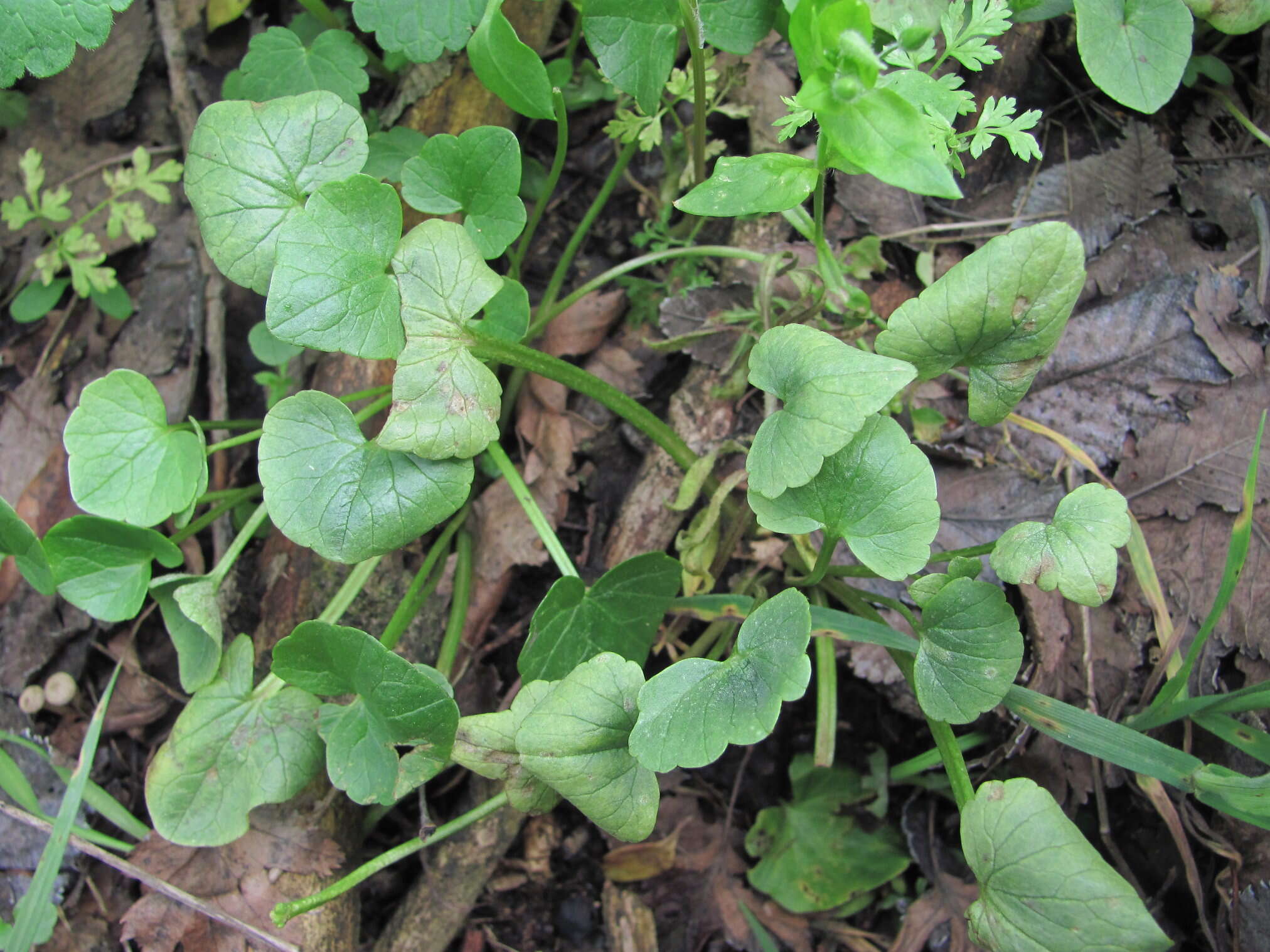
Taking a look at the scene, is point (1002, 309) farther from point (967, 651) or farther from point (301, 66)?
point (301, 66)

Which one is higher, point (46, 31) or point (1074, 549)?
point (46, 31)

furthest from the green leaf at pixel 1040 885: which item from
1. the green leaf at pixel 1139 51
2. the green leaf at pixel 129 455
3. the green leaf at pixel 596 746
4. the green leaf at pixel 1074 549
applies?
the green leaf at pixel 129 455

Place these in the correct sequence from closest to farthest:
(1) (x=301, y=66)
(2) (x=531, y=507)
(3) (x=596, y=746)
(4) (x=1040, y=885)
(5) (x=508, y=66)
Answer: (4) (x=1040, y=885)
(3) (x=596, y=746)
(5) (x=508, y=66)
(2) (x=531, y=507)
(1) (x=301, y=66)

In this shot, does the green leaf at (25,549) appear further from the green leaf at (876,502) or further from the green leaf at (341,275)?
the green leaf at (876,502)

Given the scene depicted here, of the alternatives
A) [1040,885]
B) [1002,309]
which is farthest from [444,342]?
[1040,885]

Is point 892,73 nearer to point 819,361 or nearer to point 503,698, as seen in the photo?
point 819,361


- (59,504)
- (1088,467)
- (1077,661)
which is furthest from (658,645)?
(59,504)
